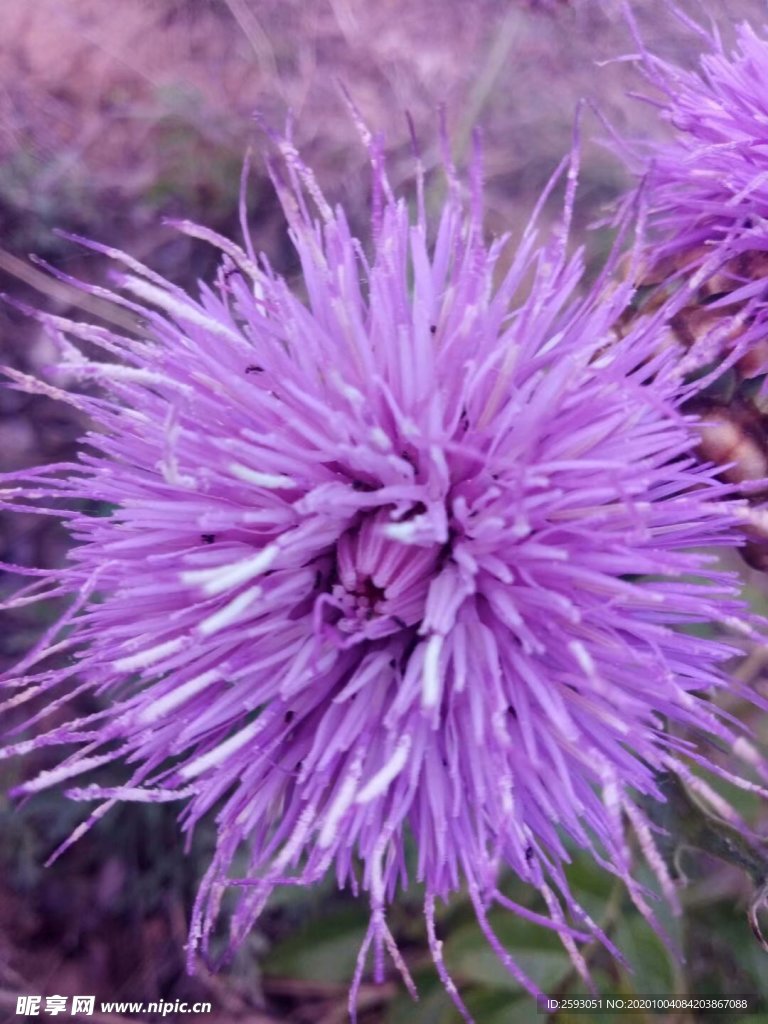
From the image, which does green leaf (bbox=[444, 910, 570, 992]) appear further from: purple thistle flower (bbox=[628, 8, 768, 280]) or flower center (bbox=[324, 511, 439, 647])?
purple thistle flower (bbox=[628, 8, 768, 280])

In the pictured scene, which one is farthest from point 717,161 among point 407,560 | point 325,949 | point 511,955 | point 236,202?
point 325,949

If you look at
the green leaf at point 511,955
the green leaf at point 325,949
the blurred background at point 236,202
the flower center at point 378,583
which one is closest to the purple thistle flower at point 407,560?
the flower center at point 378,583

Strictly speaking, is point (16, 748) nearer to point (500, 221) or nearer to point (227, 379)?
point (227, 379)

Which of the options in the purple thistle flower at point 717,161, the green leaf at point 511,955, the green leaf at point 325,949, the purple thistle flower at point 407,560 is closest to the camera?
the purple thistle flower at point 407,560

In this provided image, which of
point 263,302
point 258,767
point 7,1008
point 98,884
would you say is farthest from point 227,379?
point 7,1008

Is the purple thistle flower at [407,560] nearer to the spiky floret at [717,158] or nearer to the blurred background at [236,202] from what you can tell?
the spiky floret at [717,158]

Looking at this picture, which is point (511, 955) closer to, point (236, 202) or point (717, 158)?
point (717, 158)
